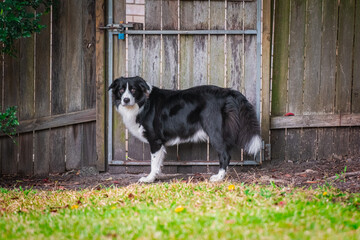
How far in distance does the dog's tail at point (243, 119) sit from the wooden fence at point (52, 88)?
1.86m

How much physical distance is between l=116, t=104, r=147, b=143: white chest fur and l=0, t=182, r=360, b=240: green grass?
1.16 meters

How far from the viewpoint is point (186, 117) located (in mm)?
5148

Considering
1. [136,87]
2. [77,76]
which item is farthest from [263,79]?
[77,76]

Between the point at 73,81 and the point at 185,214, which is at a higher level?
the point at 73,81

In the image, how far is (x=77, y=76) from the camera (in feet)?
18.9

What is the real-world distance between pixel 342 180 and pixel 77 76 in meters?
3.60

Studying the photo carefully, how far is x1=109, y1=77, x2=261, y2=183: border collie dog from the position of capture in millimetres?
4992

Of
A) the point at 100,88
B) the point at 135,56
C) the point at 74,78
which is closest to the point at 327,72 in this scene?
the point at 135,56

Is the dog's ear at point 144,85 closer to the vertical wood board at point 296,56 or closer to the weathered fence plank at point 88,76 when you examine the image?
the weathered fence plank at point 88,76

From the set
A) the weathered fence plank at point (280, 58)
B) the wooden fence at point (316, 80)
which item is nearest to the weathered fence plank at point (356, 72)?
the wooden fence at point (316, 80)

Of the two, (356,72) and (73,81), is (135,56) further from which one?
(356,72)

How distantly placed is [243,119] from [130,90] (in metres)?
1.39

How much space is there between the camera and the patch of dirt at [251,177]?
15.3 feet

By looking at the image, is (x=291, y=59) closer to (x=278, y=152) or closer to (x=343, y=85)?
(x=343, y=85)
